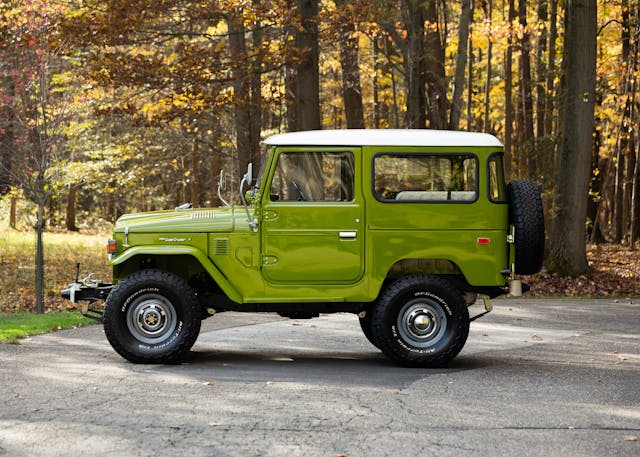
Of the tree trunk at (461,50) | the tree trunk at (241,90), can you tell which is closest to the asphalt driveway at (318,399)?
the tree trunk at (461,50)

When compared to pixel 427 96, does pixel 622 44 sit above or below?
above

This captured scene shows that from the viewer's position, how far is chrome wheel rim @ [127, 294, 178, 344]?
32.5 ft

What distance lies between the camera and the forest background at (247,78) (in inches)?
742

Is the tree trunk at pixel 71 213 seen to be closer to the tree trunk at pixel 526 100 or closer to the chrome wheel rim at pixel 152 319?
the tree trunk at pixel 526 100

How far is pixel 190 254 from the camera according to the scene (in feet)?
32.8

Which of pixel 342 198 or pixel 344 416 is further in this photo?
pixel 342 198

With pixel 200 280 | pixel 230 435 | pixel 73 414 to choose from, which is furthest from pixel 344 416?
pixel 200 280

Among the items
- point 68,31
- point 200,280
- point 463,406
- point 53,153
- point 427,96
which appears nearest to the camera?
point 463,406

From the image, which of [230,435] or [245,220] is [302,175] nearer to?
[245,220]

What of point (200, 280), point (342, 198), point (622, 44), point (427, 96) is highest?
point (622, 44)

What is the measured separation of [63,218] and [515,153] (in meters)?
24.9

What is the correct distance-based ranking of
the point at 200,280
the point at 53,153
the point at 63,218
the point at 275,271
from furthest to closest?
1. the point at 63,218
2. the point at 53,153
3. the point at 200,280
4. the point at 275,271

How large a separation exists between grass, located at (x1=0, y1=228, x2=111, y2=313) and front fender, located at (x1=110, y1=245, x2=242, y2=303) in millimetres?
7876

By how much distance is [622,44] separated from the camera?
29.3 meters
